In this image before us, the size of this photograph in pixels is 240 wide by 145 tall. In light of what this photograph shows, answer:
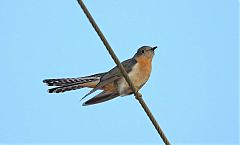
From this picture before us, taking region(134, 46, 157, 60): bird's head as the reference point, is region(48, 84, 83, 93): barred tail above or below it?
below

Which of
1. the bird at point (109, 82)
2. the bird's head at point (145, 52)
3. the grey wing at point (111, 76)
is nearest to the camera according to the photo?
the grey wing at point (111, 76)

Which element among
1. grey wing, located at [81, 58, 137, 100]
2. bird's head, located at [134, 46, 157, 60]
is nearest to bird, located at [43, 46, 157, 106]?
grey wing, located at [81, 58, 137, 100]

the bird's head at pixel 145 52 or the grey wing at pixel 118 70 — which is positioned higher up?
the bird's head at pixel 145 52

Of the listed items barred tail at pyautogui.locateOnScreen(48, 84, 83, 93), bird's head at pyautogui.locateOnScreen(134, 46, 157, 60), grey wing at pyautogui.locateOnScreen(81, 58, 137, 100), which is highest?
bird's head at pyautogui.locateOnScreen(134, 46, 157, 60)

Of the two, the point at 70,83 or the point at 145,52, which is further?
Answer: the point at 145,52

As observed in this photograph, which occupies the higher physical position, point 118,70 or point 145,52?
point 145,52

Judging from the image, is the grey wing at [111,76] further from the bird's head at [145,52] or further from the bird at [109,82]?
the bird's head at [145,52]

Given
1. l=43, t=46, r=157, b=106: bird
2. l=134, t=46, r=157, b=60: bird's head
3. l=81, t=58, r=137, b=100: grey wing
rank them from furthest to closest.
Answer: l=134, t=46, r=157, b=60: bird's head
l=43, t=46, r=157, b=106: bird
l=81, t=58, r=137, b=100: grey wing

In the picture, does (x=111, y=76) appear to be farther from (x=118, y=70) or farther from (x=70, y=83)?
(x=70, y=83)

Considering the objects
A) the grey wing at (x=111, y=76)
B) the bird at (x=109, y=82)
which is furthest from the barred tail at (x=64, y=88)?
the grey wing at (x=111, y=76)

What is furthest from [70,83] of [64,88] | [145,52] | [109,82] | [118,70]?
[145,52]

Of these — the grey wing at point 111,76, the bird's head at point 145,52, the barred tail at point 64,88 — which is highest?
the bird's head at point 145,52

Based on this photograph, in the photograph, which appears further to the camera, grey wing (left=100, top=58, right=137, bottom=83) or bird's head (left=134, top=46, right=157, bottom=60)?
bird's head (left=134, top=46, right=157, bottom=60)

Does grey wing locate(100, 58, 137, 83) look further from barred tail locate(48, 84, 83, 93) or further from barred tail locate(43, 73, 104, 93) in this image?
barred tail locate(48, 84, 83, 93)
